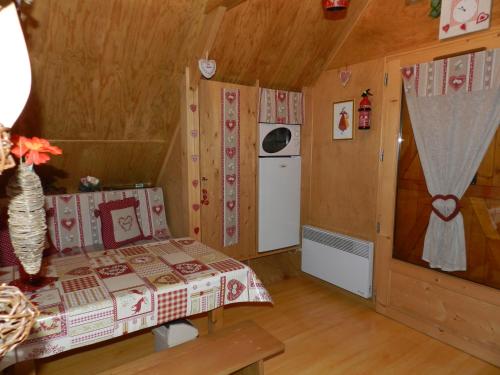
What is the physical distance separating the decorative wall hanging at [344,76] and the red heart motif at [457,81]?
91 cm

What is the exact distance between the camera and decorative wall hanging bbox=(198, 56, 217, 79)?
2.71m

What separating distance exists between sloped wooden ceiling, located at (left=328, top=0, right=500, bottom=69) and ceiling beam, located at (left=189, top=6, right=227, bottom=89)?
1236 millimetres

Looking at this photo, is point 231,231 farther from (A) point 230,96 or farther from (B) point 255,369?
(B) point 255,369

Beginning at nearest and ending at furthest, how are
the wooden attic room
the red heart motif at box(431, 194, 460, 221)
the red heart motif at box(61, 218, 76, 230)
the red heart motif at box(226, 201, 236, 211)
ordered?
1. the wooden attic room
2. the red heart motif at box(431, 194, 460, 221)
3. the red heart motif at box(61, 218, 76, 230)
4. the red heart motif at box(226, 201, 236, 211)

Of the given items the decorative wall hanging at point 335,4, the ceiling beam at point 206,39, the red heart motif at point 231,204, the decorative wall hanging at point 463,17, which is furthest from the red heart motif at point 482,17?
the red heart motif at point 231,204

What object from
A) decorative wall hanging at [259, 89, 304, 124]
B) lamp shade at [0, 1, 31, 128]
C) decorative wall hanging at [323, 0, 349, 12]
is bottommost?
lamp shade at [0, 1, 31, 128]

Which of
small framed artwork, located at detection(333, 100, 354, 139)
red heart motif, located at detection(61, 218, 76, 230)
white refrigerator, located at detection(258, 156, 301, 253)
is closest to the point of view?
red heart motif, located at detection(61, 218, 76, 230)

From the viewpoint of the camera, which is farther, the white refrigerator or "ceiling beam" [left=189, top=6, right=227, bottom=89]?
the white refrigerator

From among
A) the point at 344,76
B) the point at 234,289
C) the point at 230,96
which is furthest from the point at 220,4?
the point at 234,289

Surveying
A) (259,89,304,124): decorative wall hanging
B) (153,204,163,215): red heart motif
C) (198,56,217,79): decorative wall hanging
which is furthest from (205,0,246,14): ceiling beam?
(153,204,163,215): red heart motif

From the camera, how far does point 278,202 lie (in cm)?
348

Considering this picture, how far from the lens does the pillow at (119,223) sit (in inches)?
118

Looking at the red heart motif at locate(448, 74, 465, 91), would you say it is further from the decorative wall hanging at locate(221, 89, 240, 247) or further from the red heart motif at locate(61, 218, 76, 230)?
the red heart motif at locate(61, 218, 76, 230)

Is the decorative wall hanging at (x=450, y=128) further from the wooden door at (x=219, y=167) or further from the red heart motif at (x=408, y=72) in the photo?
the wooden door at (x=219, y=167)
